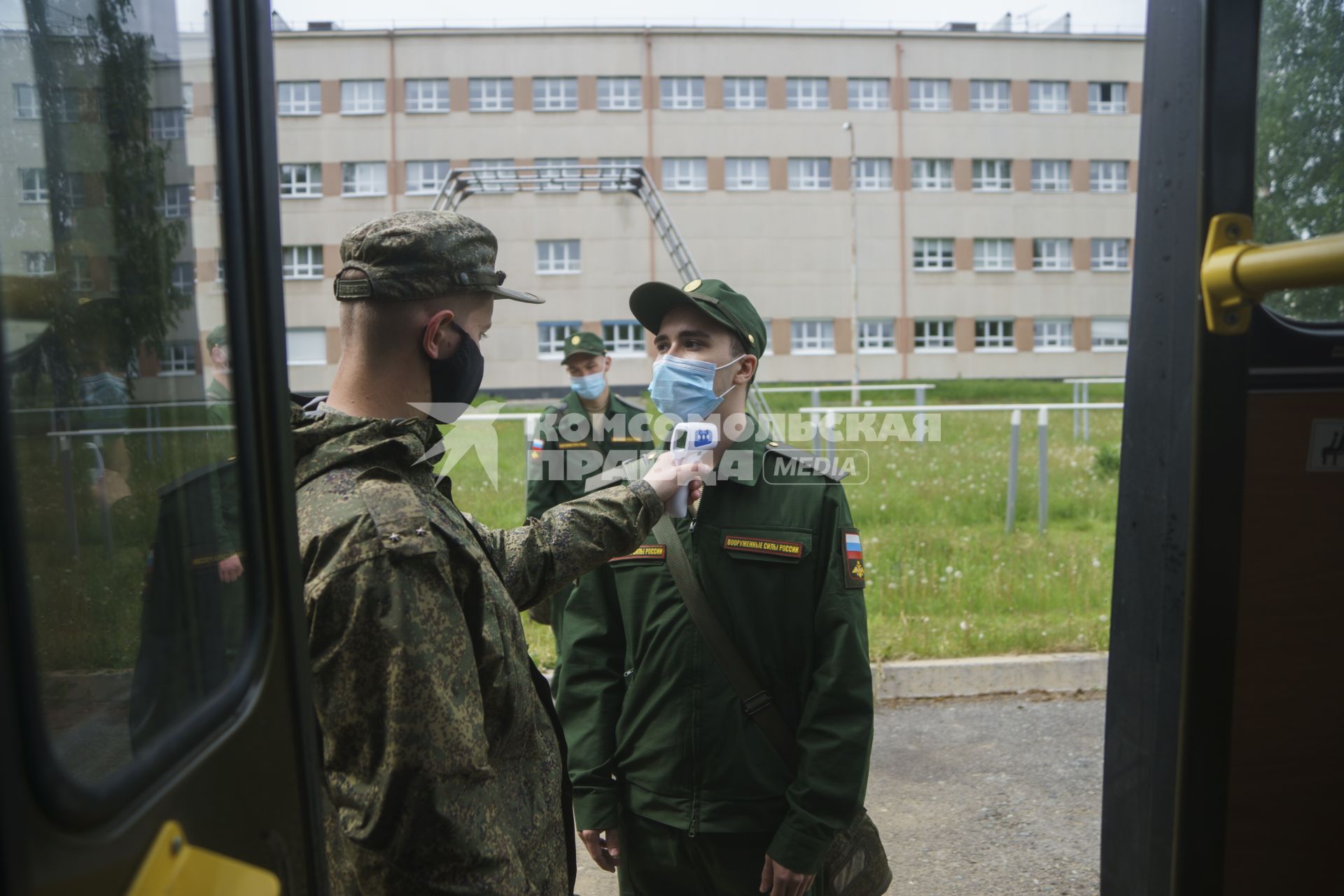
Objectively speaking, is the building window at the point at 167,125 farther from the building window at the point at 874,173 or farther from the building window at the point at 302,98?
the building window at the point at 874,173

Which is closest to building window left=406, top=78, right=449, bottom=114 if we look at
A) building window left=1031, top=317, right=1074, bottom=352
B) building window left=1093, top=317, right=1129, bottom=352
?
building window left=1031, top=317, right=1074, bottom=352

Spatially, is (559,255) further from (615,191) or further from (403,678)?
(403,678)

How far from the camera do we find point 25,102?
918mm

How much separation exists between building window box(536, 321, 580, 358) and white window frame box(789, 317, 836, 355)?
8516mm

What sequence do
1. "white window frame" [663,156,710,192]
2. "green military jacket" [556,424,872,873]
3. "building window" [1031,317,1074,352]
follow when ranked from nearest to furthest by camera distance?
"green military jacket" [556,424,872,873], "white window frame" [663,156,710,192], "building window" [1031,317,1074,352]

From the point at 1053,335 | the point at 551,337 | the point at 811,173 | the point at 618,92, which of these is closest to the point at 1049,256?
the point at 1053,335

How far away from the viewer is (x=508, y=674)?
66.2 inches

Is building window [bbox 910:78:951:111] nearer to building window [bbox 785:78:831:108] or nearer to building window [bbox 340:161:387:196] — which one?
building window [bbox 785:78:831:108]

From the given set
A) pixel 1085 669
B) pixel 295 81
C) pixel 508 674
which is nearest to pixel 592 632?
pixel 508 674

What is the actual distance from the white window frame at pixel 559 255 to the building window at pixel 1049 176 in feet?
62.5

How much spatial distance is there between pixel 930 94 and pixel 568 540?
144 feet

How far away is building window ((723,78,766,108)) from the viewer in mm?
40781

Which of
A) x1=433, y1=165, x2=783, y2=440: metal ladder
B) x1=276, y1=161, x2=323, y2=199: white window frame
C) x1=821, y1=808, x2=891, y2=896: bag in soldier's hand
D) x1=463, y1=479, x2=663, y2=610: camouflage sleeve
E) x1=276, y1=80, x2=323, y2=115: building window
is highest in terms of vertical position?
x1=276, y1=80, x2=323, y2=115: building window

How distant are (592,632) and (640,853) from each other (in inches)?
20.7
